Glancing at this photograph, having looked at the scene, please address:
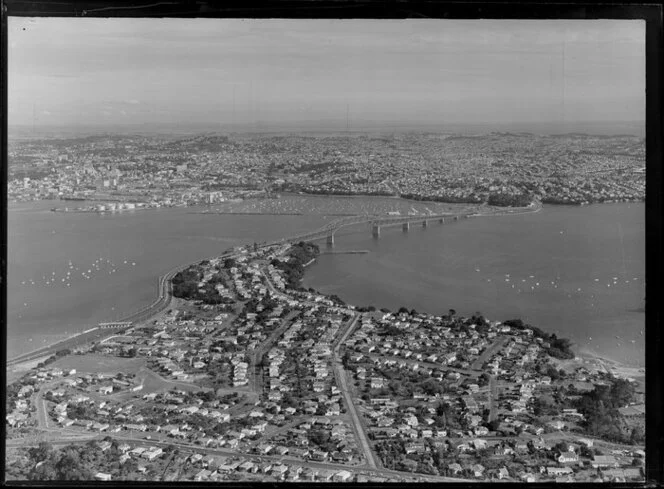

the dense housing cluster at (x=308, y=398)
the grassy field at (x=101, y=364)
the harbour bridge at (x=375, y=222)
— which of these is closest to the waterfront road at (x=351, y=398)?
the dense housing cluster at (x=308, y=398)

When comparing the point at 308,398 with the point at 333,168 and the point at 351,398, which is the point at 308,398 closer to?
the point at 351,398

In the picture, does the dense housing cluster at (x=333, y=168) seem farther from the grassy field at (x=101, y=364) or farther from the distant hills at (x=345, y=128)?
the grassy field at (x=101, y=364)

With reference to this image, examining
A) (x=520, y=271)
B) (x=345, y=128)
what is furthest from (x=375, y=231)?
(x=520, y=271)

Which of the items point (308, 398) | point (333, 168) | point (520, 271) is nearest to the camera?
point (308, 398)

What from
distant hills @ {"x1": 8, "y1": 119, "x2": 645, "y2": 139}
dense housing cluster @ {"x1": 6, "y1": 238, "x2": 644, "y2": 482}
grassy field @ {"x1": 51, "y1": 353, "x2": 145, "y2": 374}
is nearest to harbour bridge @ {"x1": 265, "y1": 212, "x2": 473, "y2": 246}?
dense housing cluster @ {"x1": 6, "y1": 238, "x2": 644, "y2": 482}

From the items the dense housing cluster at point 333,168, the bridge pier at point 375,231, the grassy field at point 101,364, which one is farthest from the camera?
the bridge pier at point 375,231

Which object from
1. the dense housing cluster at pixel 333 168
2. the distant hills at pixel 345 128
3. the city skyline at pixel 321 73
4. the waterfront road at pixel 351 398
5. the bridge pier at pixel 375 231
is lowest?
the waterfront road at pixel 351 398
